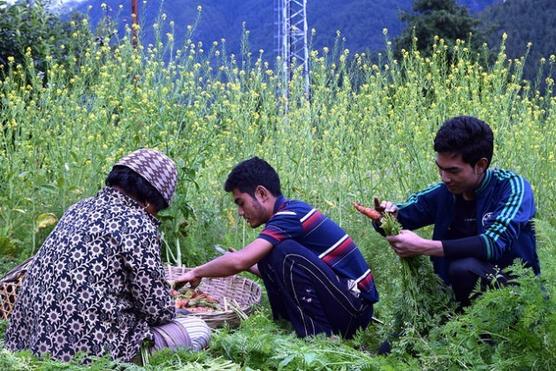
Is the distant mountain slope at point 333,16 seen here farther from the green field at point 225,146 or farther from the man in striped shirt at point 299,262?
the man in striped shirt at point 299,262

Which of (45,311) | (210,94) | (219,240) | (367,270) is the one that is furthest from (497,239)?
(210,94)

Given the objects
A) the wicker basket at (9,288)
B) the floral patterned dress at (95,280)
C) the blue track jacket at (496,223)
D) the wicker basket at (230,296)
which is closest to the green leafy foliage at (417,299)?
the blue track jacket at (496,223)

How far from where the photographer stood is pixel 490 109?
23.5ft

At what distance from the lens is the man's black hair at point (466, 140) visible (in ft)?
13.1

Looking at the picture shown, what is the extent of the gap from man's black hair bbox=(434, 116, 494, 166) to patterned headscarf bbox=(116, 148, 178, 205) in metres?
1.25

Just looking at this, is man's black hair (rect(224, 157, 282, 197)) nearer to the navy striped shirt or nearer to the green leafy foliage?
the navy striped shirt

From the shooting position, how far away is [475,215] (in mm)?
4180

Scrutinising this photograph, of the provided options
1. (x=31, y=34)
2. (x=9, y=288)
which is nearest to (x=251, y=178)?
(x=9, y=288)

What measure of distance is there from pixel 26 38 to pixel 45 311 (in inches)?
240

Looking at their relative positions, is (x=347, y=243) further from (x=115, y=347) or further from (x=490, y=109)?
(x=490, y=109)

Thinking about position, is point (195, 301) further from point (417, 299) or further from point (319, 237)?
point (417, 299)

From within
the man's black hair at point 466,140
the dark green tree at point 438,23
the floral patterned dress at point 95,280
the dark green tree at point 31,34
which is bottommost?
the floral patterned dress at point 95,280

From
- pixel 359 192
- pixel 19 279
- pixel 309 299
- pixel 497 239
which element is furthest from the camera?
pixel 359 192

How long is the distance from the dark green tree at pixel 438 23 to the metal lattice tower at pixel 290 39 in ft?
26.7
